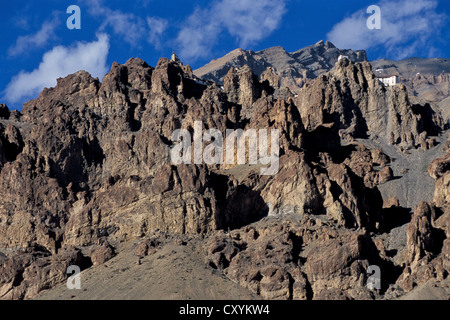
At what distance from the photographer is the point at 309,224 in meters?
200

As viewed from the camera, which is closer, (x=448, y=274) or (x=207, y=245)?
(x=448, y=274)
